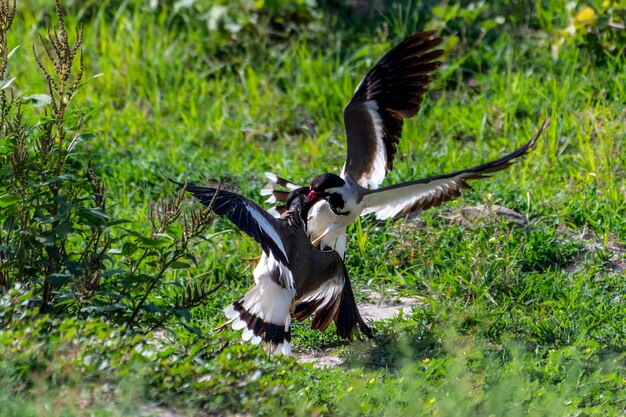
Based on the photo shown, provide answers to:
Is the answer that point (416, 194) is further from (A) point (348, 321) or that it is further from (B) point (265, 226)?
(B) point (265, 226)

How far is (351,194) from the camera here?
213 inches

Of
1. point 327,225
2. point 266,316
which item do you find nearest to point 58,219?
point 266,316

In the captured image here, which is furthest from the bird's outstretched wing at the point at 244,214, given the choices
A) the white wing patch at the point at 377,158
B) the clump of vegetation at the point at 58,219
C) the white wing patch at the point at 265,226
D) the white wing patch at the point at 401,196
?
the white wing patch at the point at 377,158

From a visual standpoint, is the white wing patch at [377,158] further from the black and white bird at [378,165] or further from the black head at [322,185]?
the black head at [322,185]

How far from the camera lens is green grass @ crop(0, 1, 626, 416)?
3793mm

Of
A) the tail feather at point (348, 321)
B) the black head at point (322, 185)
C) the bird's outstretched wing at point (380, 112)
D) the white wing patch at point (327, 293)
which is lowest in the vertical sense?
the tail feather at point (348, 321)

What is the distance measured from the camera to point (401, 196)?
5.34m

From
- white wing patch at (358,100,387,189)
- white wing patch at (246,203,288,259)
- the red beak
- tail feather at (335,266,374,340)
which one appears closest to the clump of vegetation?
white wing patch at (246,203,288,259)

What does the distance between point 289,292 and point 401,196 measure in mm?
823

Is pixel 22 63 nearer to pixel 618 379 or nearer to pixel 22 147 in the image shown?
pixel 22 147

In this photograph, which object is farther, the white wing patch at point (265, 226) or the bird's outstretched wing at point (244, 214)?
the white wing patch at point (265, 226)

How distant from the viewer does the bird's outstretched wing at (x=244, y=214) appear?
4328mm

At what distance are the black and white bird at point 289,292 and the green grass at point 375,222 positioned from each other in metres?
0.16

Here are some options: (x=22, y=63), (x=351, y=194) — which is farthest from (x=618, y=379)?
(x=22, y=63)
